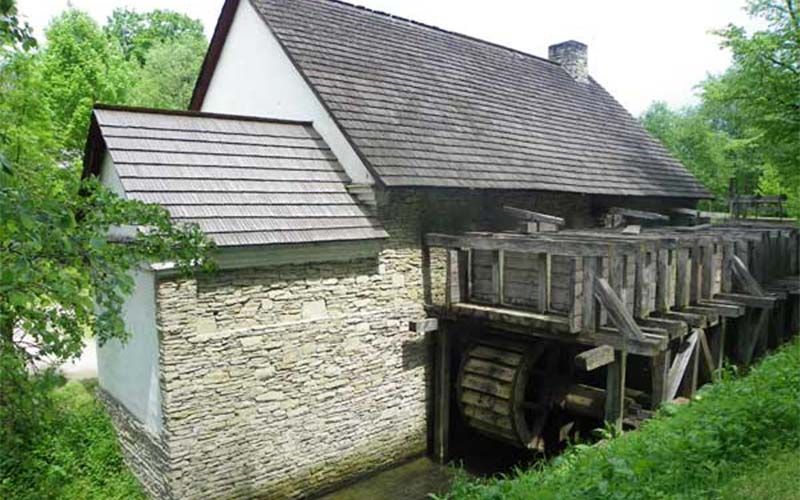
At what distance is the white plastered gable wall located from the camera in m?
6.37

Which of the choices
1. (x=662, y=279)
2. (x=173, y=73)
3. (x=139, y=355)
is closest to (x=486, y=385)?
(x=662, y=279)

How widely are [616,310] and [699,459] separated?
209cm

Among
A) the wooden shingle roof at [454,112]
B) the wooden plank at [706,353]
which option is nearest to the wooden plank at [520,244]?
the wooden shingle roof at [454,112]

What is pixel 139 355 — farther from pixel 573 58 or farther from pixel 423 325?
pixel 573 58

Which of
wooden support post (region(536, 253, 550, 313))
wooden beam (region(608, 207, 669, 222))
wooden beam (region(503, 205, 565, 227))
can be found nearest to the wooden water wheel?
wooden support post (region(536, 253, 550, 313))

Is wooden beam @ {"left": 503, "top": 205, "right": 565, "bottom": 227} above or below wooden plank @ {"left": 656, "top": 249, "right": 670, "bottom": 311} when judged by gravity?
above

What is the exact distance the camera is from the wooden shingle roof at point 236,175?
6.51 m

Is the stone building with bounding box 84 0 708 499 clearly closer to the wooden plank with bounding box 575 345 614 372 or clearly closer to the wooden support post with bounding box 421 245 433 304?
the wooden support post with bounding box 421 245 433 304

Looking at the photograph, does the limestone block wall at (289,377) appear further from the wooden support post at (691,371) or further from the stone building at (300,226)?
the wooden support post at (691,371)

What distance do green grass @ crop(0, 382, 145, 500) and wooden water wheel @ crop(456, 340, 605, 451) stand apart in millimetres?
4734

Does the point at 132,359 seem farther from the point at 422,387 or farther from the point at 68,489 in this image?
the point at 422,387

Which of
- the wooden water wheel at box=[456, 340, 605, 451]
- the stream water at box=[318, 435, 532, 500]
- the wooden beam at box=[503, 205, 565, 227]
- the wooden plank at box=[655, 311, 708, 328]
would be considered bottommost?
the stream water at box=[318, 435, 532, 500]

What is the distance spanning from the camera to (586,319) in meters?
6.52

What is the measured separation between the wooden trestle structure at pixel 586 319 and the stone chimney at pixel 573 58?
8.02 meters
